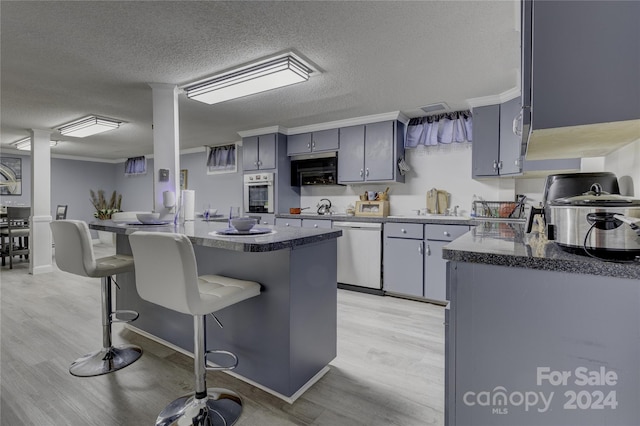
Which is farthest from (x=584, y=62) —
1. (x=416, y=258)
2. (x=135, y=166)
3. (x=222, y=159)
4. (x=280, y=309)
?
(x=135, y=166)

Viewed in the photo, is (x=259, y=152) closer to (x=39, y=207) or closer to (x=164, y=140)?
(x=164, y=140)

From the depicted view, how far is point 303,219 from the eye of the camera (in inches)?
172

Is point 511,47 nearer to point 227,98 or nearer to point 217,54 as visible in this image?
point 217,54

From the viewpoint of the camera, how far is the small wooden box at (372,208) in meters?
4.12

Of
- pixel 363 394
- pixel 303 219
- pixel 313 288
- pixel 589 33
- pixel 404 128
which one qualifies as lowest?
pixel 363 394

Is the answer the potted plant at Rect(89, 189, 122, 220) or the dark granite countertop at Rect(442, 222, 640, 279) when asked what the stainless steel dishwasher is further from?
the potted plant at Rect(89, 189, 122, 220)

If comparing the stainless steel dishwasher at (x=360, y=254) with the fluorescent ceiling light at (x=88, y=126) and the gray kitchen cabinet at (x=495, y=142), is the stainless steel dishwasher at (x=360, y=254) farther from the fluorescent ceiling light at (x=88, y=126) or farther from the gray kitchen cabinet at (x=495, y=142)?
the fluorescent ceiling light at (x=88, y=126)

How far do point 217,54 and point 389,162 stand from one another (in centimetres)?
238

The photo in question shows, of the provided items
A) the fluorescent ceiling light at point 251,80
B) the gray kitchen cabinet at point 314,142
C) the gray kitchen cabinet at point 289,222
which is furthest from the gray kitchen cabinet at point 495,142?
the gray kitchen cabinet at point 289,222

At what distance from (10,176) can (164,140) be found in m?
6.24

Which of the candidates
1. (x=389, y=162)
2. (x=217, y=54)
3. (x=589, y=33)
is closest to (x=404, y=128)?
(x=389, y=162)

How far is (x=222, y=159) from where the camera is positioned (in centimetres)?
621

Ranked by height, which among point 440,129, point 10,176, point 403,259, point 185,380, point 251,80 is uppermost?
point 251,80

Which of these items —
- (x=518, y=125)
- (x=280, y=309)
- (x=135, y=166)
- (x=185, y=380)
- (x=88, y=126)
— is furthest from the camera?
(x=135, y=166)
